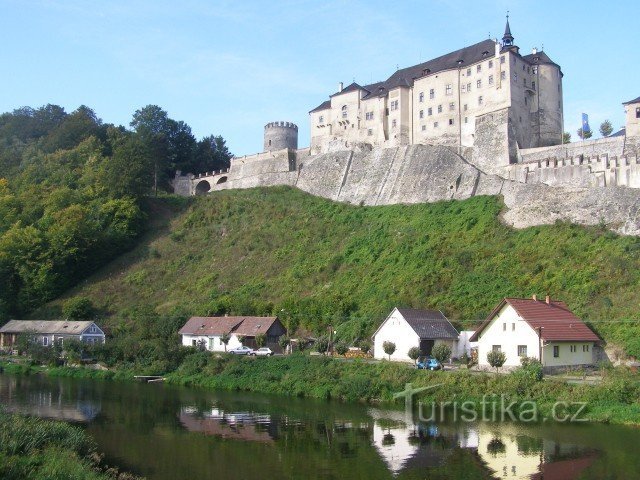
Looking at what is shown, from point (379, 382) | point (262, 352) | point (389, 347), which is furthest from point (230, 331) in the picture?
point (379, 382)

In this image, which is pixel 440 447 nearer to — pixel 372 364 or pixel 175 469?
pixel 175 469

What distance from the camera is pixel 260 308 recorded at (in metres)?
47.5

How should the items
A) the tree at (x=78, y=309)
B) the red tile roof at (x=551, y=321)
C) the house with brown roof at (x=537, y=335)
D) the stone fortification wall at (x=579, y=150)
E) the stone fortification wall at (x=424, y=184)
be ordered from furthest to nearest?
the tree at (x=78, y=309) < the stone fortification wall at (x=579, y=150) < the stone fortification wall at (x=424, y=184) < the red tile roof at (x=551, y=321) < the house with brown roof at (x=537, y=335)

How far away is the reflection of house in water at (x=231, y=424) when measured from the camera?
83.7ft

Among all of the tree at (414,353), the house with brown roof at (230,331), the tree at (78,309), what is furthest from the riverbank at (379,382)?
the tree at (78,309)

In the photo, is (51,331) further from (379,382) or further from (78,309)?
(379,382)

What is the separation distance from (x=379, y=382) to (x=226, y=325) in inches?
656

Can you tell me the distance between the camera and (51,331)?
2077 inches

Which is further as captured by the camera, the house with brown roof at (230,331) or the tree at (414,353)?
the house with brown roof at (230,331)

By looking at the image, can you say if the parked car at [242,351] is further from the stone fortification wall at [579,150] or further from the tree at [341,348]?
the stone fortification wall at [579,150]

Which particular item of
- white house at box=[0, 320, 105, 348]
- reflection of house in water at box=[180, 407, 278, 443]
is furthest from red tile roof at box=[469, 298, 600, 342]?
white house at box=[0, 320, 105, 348]

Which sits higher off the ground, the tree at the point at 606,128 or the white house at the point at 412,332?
the tree at the point at 606,128

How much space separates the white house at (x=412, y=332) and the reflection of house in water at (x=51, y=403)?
15.8 m

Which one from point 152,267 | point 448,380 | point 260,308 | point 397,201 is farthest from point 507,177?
point 152,267
